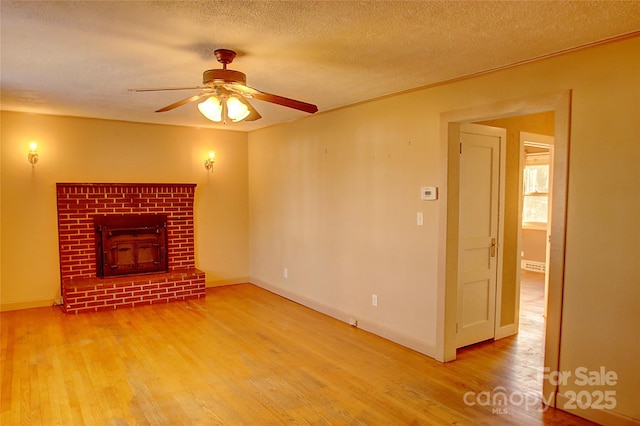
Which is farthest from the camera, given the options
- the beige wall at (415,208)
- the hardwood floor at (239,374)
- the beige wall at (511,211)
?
the beige wall at (511,211)

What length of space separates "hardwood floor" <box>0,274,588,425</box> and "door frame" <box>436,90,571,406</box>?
13.5 inches

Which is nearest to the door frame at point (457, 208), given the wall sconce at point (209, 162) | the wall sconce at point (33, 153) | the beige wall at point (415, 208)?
the beige wall at point (415, 208)

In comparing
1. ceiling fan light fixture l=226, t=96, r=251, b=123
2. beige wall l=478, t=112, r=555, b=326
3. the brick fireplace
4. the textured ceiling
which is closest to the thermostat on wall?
the textured ceiling

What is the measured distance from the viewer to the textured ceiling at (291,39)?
2135 mm

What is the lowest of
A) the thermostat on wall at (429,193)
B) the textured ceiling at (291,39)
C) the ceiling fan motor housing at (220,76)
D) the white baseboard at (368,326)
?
the white baseboard at (368,326)

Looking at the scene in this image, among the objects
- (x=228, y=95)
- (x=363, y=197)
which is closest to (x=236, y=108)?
(x=228, y=95)

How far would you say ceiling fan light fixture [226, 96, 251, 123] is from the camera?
2.85m

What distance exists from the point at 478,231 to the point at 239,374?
98.1 inches

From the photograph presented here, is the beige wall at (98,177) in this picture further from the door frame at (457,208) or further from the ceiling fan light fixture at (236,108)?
the door frame at (457,208)

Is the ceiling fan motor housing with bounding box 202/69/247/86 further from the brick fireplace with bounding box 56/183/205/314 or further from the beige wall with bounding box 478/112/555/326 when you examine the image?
the brick fireplace with bounding box 56/183/205/314

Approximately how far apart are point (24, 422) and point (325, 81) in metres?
3.22

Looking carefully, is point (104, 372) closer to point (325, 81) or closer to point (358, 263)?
point (358, 263)

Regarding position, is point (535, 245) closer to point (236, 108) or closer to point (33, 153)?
point (236, 108)

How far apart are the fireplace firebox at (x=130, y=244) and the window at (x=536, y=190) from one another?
6.37 meters
